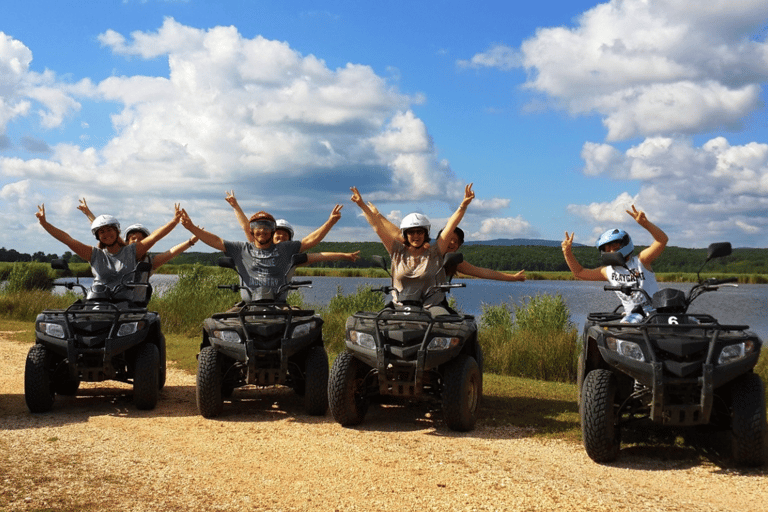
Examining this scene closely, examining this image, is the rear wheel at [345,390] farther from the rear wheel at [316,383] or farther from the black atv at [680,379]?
the black atv at [680,379]

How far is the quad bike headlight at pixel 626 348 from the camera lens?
573cm

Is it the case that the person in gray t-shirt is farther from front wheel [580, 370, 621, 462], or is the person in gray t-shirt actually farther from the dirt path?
front wheel [580, 370, 621, 462]

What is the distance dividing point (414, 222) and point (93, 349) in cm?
374

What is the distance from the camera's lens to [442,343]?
22.1 feet

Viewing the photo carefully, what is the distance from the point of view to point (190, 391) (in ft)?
30.9

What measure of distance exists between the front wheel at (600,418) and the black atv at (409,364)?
1269 mm

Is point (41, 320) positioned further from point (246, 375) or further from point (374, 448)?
point (374, 448)

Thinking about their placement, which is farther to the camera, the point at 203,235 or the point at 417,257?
the point at 203,235

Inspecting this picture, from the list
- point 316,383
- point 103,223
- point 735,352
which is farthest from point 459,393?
point 103,223

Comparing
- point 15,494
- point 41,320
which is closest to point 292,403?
point 41,320

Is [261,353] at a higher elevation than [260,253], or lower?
lower

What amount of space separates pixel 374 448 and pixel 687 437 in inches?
120

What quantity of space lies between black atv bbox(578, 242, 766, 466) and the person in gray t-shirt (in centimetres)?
381

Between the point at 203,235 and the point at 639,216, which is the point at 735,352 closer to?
the point at 639,216
